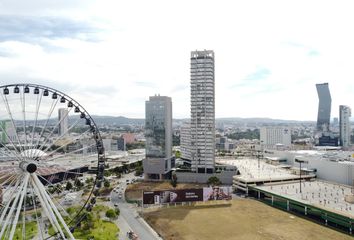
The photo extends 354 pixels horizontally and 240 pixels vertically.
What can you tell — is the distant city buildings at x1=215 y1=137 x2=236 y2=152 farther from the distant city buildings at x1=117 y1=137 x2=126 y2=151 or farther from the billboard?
the billboard

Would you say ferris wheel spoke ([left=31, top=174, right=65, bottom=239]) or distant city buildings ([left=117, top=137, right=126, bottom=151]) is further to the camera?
distant city buildings ([left=117, top=137, right=126, bottom=151])

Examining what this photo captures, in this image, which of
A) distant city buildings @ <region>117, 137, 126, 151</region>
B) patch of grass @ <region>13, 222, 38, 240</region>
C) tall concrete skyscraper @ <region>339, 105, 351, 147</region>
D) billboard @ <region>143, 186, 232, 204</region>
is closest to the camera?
patch of grass @ <region>13, 222, 38, 240</region>

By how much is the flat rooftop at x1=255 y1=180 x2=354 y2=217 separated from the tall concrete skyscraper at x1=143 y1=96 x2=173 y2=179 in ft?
81.6

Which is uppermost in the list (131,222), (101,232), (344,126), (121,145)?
(344,126)

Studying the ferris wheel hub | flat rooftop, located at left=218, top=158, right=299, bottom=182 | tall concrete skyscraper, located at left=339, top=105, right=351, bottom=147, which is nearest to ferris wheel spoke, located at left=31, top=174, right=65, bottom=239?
the ferris wheel hub

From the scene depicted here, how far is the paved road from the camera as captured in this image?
139ft

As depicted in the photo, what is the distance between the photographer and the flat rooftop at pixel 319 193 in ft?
158

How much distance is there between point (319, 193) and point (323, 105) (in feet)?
454

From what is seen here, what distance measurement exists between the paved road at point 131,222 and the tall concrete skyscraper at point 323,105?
150m

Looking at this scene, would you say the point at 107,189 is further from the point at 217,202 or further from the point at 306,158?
the point at 306,158

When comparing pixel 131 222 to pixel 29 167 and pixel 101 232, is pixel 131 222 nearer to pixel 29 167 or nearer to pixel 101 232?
pixel 101 232

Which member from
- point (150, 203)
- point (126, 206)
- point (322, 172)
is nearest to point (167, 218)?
point (150, 203)

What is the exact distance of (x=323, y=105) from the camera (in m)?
183

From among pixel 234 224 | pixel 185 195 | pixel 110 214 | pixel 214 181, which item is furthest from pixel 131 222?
pixel 214 181
